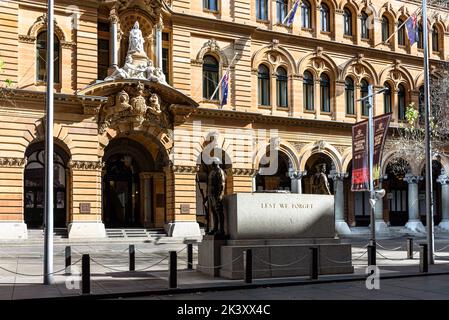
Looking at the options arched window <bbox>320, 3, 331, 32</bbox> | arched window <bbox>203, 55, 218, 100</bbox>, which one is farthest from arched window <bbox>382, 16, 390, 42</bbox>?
arched window <bbox>203, 55, 218, 100</bbox>

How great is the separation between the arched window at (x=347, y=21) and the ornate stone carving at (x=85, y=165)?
21.2 meters

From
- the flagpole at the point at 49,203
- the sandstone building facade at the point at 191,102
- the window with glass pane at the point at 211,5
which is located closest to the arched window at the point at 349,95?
the sandstone building facade at the point at 191,102

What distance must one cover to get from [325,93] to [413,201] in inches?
413

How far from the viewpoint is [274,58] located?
4162 cm

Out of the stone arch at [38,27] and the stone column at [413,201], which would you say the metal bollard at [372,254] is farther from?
the stone column at [413,201]

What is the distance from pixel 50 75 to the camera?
60.0ft

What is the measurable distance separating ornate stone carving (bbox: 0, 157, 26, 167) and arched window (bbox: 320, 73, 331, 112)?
2103 cm

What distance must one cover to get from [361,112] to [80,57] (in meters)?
21.0

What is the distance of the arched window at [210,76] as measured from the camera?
3872 cm

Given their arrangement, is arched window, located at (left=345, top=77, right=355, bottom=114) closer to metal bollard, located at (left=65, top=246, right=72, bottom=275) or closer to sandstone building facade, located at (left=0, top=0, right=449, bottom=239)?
sandstone building facade, located at (left=0, top=0, right=449, bottom=239)

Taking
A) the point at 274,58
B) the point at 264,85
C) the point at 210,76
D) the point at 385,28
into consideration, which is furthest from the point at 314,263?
the point at 385,28

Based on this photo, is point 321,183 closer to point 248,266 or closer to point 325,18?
point 248,266

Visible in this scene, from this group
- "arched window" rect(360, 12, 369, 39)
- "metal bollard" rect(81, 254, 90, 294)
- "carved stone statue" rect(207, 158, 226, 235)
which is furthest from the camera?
"arched window" rect(360, 12, 369, 39)

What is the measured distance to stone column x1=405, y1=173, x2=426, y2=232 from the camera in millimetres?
46000
